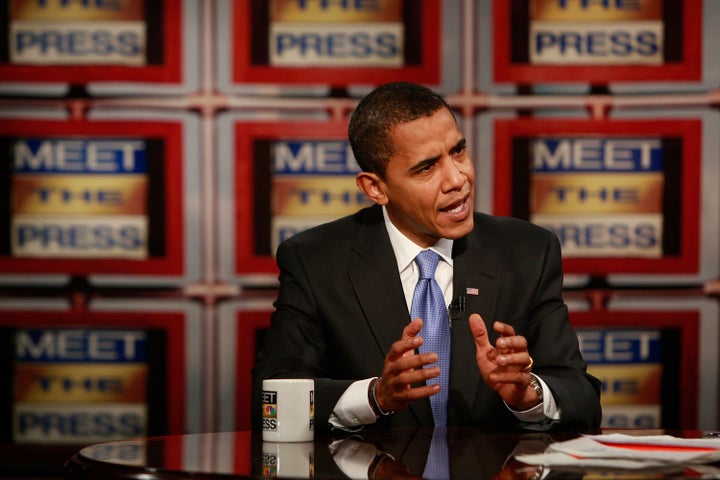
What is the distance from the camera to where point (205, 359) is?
11.0 ft

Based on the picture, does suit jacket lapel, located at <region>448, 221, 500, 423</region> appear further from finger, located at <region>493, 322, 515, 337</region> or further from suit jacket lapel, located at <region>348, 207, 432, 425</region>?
finger, located at <region>493, 322, 515, 337</region>

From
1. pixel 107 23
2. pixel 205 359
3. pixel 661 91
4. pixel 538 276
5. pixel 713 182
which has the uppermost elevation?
pixel 107 23

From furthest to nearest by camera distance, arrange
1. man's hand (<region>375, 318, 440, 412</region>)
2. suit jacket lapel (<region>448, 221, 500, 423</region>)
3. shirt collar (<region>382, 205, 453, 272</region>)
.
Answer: shirt collar (<region>382, 205, 453, 272</region>) < suit jacket lapel (<region>448, 221, 500, 423</region>) < man's hand (<region>375, 318, 440, 412</region>)

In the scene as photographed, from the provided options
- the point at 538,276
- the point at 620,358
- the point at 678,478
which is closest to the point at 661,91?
the point at 620,358

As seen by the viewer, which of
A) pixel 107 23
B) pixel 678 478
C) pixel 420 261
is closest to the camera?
pixel 678 478

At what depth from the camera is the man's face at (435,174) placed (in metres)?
2.26

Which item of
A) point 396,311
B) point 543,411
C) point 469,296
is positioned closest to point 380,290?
point 396,311

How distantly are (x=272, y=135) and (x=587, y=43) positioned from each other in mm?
1128

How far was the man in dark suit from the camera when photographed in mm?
2201

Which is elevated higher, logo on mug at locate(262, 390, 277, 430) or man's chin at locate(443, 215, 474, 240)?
man's chin at locate(443, 215, 474, 240)

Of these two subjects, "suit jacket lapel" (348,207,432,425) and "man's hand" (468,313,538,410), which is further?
"suit jacket lapel" (348,207,432,425)

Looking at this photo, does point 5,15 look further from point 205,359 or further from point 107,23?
point 205,359

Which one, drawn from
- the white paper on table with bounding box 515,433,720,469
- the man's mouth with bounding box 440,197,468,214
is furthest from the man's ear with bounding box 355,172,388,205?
the white paper on table with bounding box 515,433,720,469

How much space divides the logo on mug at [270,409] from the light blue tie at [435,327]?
481mm
